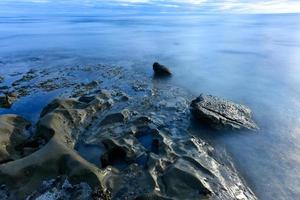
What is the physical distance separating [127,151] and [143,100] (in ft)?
14.7

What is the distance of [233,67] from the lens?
67.3 ft

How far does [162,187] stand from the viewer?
25.9 feet

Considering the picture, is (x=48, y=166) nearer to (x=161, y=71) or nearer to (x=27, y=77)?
(x=27, y=77)

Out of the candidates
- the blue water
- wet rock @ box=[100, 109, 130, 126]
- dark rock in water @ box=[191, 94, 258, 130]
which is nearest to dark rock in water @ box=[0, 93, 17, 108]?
the blue water

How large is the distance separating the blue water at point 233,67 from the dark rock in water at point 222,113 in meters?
0.43

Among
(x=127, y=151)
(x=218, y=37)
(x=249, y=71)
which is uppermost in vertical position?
(x=127, y=151)

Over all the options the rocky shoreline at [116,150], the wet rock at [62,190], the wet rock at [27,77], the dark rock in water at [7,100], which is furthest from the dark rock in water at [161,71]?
the wet rock at [62,190]

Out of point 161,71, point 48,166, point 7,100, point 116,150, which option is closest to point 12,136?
point 48,166

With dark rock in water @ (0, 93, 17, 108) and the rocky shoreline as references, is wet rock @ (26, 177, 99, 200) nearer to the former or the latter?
the rocky shoreline

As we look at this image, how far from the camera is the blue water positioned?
9.53 meters

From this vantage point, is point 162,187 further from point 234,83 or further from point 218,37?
point 218,37

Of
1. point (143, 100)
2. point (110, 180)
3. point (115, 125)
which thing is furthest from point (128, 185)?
point (143, 100)

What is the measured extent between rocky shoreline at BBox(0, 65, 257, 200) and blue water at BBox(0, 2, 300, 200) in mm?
824

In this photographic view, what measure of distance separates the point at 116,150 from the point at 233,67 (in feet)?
42.5
